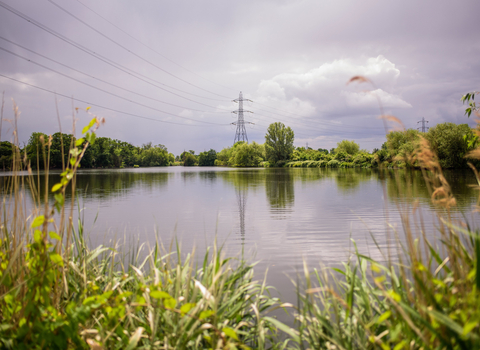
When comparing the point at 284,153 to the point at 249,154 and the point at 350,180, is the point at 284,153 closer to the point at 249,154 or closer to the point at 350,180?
the point at 249,154

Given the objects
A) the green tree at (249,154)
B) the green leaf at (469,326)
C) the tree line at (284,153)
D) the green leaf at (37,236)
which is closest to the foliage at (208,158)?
the tree line at (284,153)

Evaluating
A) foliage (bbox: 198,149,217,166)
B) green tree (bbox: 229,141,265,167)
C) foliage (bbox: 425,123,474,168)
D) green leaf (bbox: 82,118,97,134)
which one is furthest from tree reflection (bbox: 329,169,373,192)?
foliage (bbox: 198,149,217,166)

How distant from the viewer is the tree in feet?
196

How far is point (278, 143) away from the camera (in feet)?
197

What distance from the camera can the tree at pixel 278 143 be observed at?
196ft

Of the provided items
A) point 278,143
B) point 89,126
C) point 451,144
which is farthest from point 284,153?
point 89,126

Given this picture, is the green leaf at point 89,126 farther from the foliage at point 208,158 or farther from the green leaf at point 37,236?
the foliage at point 208,158

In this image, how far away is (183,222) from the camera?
6.96 metres

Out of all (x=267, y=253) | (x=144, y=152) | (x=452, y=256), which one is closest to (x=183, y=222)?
(x=267, y=253)

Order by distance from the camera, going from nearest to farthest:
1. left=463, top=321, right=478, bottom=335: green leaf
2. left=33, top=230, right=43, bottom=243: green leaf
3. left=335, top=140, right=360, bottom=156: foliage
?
left=463, top=321, right=478, bottom=335: green leaf
left=33, top=230, right=43, bottom=243: green leaf
left=335, top=140, right=360, bottom=156: foliage

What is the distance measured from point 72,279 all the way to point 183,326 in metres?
1.12

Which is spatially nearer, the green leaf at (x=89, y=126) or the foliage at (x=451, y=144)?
the green leaf at (x=89, y=126)

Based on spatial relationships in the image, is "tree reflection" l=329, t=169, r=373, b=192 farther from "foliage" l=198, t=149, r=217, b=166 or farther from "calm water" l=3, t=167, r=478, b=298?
"foliage" l=198, t=149, r=217, b=166

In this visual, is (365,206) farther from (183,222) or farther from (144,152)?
(144,152)
